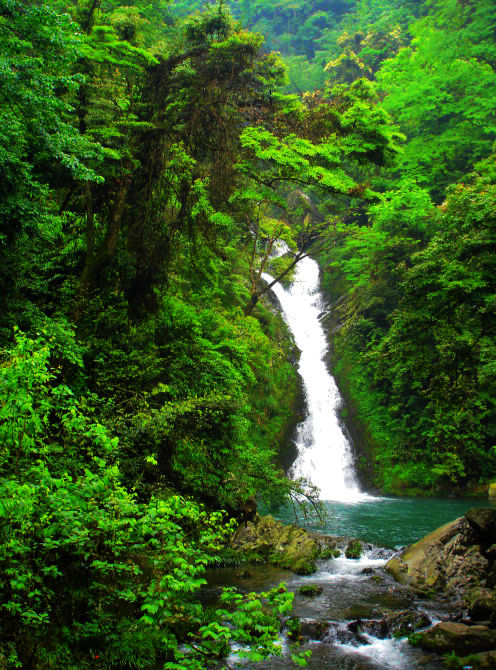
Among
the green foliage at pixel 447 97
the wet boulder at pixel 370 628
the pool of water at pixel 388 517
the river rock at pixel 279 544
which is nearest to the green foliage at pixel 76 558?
the wet boulder at pixel 370 628

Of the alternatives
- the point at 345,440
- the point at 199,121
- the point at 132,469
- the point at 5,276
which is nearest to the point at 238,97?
the point at 199,121

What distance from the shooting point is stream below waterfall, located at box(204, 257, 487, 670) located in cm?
605

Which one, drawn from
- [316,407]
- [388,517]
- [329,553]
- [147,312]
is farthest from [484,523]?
[316,407]

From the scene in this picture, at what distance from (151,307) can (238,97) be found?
5304 mm

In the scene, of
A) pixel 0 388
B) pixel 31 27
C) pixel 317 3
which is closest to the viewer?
pixel 0 388

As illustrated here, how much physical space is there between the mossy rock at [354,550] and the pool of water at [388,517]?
0.68 m

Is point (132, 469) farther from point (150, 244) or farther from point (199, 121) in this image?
point (199, 121)

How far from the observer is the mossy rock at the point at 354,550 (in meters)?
10.5

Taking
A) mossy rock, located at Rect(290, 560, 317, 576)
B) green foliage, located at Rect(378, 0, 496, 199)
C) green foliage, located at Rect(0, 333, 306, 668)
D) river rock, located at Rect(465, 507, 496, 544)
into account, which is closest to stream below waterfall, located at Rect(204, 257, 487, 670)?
mossy rock, located at Rect(290, 560, 317, 576)

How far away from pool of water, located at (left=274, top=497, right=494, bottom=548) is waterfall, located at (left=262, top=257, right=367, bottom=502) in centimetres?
167

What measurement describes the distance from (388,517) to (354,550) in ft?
14.2

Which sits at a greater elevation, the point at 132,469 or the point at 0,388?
the point at 0,388

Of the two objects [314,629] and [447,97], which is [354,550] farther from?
[447,97]

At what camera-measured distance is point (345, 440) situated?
20812mm
